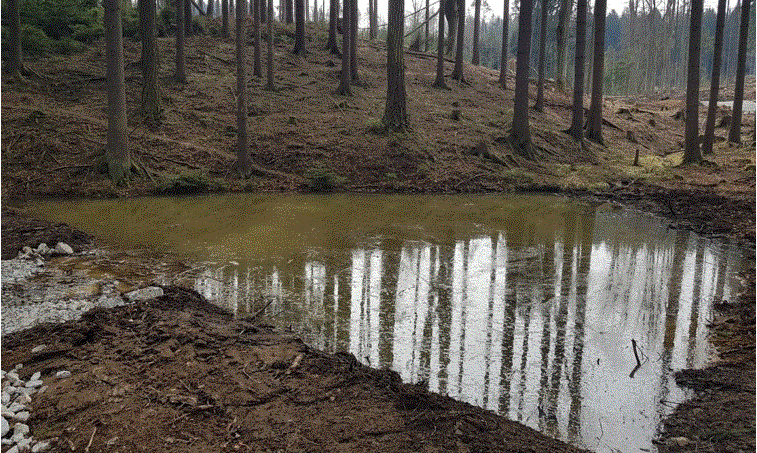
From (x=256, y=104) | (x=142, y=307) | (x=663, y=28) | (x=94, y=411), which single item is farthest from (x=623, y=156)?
(x=663, y=28)

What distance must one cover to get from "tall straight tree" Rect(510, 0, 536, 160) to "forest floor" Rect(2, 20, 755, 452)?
1.70ft

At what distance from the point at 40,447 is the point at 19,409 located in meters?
0.51

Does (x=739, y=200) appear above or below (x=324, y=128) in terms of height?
below

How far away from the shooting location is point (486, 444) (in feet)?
11.8

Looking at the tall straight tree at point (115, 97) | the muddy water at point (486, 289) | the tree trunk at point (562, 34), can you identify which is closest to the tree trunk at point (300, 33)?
the tree trunk at point (562, 34)

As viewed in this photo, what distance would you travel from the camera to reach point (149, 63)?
1784 cm

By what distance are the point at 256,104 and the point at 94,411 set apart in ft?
61.4

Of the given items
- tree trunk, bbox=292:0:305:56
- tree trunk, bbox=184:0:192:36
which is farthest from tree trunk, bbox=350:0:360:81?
tree trunk, bbox=184:0:192:36

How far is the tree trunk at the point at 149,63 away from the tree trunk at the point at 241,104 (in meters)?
3.81

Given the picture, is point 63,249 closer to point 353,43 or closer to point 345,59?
point 345,59

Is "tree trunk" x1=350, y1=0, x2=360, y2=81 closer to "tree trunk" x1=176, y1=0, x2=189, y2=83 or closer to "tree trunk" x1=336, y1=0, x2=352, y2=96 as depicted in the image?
"tree trunk" x1=336, y1=0, x2=352, y2=96

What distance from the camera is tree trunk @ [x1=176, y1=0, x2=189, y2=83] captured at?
859 inches

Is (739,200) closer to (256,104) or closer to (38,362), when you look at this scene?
(38,362)

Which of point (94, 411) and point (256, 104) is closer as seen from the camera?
point (94, 411)
